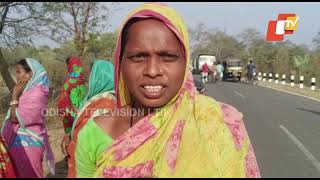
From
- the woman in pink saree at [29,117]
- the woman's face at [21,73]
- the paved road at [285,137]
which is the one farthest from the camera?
the paved road at [285,137]

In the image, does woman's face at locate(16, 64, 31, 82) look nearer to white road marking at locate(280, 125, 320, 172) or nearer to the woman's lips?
→ the woman's lips

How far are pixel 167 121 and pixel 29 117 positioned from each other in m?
3.60

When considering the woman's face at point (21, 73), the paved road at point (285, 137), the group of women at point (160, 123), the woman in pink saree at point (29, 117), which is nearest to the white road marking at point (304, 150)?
the paved road at point (285, 137)

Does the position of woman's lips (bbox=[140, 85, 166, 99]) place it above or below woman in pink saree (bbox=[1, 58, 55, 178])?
above

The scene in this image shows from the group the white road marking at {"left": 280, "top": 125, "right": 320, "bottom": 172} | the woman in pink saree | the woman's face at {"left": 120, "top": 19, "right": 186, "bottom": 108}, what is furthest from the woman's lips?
the white road marking at {"left": 280, "top": 125, "right": 320, "bottom": 172}

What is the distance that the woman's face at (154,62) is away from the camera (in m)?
1.57

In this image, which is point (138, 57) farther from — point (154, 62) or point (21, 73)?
point (21, 73)

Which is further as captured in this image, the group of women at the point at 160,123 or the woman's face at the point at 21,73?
the woman's face at the point at 21,73

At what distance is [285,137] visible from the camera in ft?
29.1

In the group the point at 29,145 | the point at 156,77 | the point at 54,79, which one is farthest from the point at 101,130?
the point at 54,79

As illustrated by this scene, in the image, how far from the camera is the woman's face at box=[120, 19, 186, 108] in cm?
157

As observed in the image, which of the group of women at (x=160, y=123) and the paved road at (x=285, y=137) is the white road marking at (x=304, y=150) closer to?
the paved road at (x=285, y=137)

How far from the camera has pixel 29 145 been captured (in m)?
4.73

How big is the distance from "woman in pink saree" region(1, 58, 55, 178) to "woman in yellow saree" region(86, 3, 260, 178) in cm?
308
